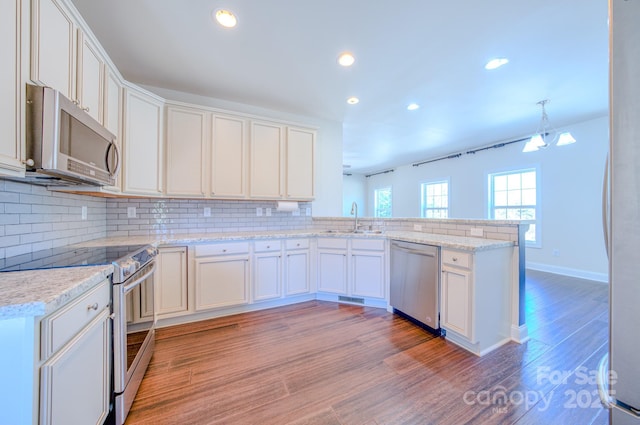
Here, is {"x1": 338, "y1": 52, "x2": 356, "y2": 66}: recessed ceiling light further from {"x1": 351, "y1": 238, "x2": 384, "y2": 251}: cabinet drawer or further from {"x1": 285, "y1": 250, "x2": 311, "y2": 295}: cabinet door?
{"x1": 285, "y1": 250, "x2": 311, "y2": 295}: cabinet door

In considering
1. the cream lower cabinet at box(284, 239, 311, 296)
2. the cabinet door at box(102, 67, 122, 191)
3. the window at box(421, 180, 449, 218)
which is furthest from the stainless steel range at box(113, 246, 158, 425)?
the window at box(421, 180, 449, 218)

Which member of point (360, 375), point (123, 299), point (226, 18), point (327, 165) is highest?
point (226, 18)

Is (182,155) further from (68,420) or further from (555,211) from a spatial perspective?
(555,211)

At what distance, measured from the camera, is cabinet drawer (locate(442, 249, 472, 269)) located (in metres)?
2.06

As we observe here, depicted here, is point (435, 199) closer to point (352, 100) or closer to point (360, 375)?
point (352, 100)

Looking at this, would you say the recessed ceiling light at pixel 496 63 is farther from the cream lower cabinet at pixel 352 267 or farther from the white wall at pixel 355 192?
the white wall at pixel 355 192

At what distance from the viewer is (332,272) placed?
124 inches

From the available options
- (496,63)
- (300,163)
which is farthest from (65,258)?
(496,63)

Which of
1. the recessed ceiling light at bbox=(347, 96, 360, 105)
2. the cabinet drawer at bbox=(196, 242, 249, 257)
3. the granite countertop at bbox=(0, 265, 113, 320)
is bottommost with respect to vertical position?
the cabinet drawer at bbox=(196, 242, 249, 257)

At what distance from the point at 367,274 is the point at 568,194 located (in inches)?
175

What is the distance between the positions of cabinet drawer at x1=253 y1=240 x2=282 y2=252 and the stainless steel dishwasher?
1377 millimetres

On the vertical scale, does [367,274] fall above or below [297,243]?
below

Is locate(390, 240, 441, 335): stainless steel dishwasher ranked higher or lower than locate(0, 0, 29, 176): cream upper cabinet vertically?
lower

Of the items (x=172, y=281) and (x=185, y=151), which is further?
(x=185, y=151)
